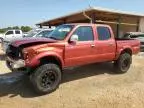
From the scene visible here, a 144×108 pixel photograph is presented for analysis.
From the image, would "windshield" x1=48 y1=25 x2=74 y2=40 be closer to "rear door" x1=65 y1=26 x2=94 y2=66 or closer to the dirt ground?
"rear door" x1=65 y1=26 x2=94 y2=66

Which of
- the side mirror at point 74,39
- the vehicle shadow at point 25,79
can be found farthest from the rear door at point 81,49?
the vehicle shadow at point 25,79

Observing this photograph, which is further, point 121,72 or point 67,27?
point 121,72

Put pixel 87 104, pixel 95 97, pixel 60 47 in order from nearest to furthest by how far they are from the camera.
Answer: pixel 87 104 → pixel 95 97 → pixel 60 47

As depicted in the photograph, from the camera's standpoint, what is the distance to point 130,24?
→ 974 inches

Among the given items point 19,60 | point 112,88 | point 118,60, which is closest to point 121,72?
point 118,60

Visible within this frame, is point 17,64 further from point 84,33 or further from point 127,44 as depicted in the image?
point 127,44

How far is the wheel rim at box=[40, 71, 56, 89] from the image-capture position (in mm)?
6582

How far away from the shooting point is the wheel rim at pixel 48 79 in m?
6.58

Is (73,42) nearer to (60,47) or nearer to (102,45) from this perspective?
(60,47)

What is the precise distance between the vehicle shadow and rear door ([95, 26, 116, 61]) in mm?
951

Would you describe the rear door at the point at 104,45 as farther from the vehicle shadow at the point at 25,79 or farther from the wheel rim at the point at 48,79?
the wheel rim at the point at 48,79

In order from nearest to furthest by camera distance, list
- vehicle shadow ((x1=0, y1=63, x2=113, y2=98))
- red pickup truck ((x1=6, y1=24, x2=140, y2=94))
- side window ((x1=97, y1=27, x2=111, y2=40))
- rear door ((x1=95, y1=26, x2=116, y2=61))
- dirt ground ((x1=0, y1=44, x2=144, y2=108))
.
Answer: dirt ground ((x1=0, y1=44, x2=144, y2=108)) < red pickup truck ((x1=6, y1=24, x2=140, y2=94)) < vehicle shadow ((x1=0, y1=63, x2=113, y2=98)) < rear door ((x1=95, y1=26, x2=116, y2=61)) < side window ((x1=97, y1=27, x2=111, y2=40))

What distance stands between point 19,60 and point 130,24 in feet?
66.0

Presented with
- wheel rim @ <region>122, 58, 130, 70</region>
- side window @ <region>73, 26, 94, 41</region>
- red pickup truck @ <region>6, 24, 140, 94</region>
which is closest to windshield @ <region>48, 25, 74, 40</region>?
red pickup truck @ <region>6, 24, 140, 94</region>
